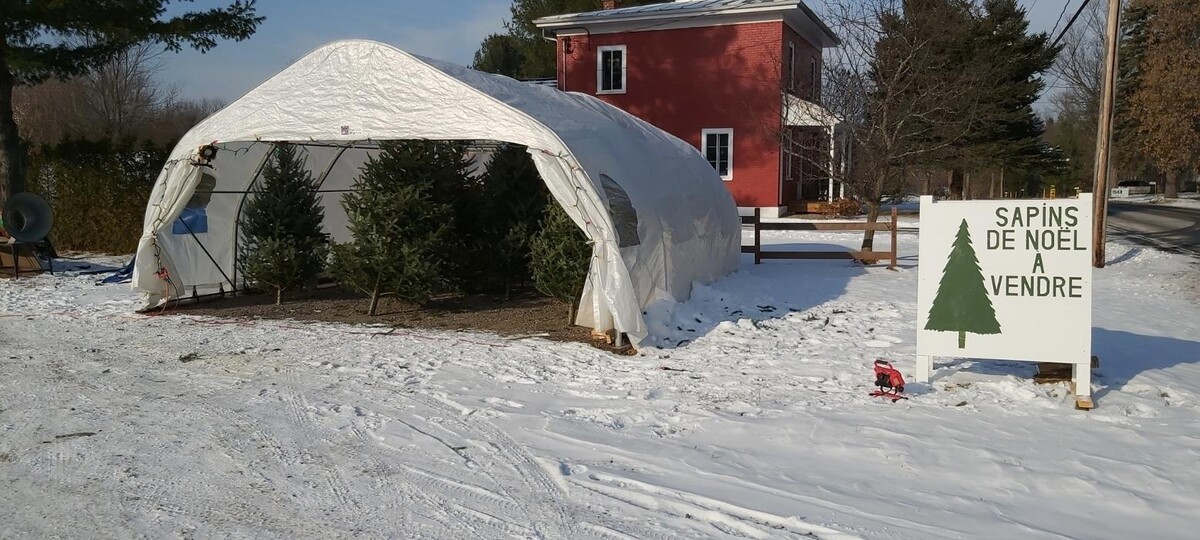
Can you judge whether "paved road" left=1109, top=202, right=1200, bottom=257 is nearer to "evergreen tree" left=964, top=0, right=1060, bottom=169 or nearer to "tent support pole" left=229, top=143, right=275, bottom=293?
"evergreen tree" left=964, top=0, right=1060, bottom=169

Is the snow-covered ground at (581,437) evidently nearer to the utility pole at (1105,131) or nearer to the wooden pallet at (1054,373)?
the wooden pallet at (1054,373)

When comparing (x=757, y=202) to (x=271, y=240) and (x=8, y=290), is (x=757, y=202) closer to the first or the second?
(x=271, y=240)

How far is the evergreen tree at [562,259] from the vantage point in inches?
366

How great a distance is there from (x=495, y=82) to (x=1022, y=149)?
25.6 meters

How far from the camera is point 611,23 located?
26.1m

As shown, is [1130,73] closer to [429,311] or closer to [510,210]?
[510,210]

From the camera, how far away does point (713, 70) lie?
25531 millimetres

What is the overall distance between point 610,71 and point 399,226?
17930mm

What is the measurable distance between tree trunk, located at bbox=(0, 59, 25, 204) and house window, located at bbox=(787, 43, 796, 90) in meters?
16.2

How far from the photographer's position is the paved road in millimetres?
19391

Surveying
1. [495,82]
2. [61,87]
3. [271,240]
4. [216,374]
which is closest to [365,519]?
[216,374]

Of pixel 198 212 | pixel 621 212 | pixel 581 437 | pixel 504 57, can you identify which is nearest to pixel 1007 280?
pixel 581 437

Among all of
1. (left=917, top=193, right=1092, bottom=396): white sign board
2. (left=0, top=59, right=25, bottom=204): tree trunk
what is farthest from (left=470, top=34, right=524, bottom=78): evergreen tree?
(left=917, top=193, right=1092, bottom=396): white sign board

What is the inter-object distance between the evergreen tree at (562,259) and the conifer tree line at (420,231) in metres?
0.01
